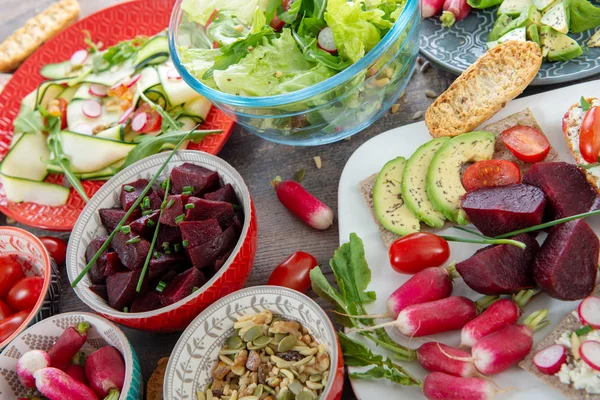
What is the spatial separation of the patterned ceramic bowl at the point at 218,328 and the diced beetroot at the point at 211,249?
19 centimetres

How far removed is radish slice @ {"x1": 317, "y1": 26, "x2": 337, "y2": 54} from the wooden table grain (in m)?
0.53

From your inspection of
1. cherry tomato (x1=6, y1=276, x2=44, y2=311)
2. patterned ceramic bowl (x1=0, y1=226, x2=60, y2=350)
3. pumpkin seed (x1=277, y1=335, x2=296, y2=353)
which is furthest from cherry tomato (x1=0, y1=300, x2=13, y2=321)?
pumpkin seed (x1=277, y1=335, x2=296, y2=353)

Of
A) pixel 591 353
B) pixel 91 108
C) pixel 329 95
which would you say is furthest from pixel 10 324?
pixel 591 353

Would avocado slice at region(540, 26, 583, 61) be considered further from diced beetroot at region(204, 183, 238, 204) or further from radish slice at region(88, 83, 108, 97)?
radish slice at region(88, 83, 108, 97)

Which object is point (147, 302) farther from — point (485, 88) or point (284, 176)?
point (485, 88)

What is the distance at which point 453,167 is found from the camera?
6.89ft

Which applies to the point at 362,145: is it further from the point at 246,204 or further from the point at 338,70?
the point at 246,204

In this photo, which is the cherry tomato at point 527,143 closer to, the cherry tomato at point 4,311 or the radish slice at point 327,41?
the radish slice at point 327,41

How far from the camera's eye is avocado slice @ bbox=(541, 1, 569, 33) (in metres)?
2.28

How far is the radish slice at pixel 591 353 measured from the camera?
1516 millimetres

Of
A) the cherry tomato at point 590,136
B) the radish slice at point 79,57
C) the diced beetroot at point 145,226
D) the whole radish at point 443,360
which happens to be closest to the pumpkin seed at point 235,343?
the diced beetroot at point 145,226

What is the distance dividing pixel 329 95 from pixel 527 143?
78 cm

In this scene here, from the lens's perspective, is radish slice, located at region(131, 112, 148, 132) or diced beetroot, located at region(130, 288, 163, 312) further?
radish slice, located at region(131, 112, 148, 132)

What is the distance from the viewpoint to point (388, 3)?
7.27 ft
